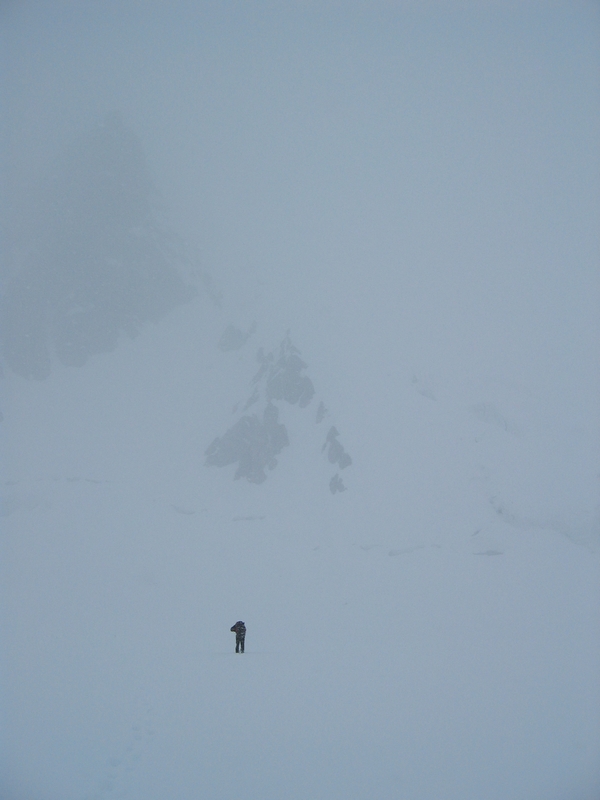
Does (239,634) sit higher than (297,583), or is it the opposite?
(239,634)

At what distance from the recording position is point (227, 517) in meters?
34.2

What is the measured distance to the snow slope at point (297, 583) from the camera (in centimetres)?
1379

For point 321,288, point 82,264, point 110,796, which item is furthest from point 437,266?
point 110,796

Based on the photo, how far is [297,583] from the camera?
28.1 meters

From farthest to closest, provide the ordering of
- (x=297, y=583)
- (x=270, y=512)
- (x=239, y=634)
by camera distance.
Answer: (x=270, y=512)
(x=297, y=583)
(x=239, y=634)

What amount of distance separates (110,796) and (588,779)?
1576cm

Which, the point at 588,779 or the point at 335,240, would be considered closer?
the point at 588,779

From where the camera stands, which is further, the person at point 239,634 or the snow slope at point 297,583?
the person at point 239,634

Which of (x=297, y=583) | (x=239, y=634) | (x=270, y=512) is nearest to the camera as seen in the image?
(x=239, y=634)

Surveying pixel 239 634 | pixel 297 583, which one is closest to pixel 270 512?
pixel 297 583

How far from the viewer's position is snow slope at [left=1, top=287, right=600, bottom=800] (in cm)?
1379

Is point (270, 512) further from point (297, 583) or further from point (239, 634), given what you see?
point (239, 634)

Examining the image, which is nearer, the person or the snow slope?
the snow slope

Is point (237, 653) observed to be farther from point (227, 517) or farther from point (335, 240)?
point (335, 240)
